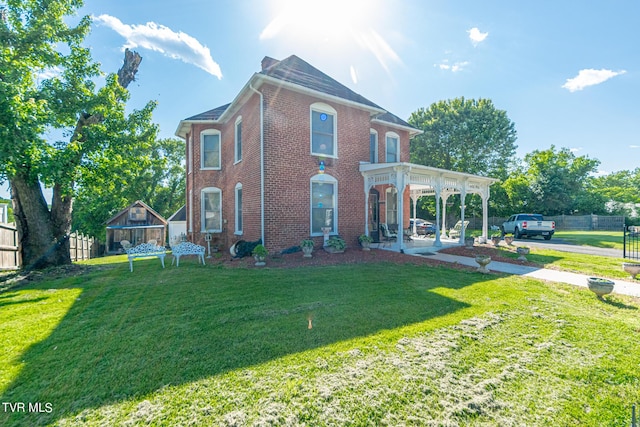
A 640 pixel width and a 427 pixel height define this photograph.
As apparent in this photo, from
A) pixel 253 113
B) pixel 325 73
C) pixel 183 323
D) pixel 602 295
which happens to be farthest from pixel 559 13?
pixel 183 323

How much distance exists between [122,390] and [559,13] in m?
15.8

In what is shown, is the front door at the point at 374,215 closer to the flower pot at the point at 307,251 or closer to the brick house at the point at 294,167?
the brick house at the point at 294,167

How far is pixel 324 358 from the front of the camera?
3039 millimetres

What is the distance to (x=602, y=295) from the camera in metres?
5.38

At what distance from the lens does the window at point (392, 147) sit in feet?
47.1

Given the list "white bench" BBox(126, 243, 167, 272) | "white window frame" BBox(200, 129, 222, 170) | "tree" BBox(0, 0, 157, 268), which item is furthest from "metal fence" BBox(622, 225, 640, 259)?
"tree" BBox(0, 0, 157, 268)

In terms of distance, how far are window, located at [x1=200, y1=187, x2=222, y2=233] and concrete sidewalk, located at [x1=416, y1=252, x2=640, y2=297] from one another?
32.8 ft

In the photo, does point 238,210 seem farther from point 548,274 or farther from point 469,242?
point 548,274

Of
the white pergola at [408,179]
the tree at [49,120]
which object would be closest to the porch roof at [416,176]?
the white pergola at [408,179]

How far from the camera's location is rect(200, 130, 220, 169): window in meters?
13.7

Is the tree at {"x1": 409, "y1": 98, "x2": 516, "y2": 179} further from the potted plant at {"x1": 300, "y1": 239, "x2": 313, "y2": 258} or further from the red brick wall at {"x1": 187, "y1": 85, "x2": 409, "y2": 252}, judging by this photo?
the potted plant at {"x1": 300, "y1": 239, "x2": 313, "y2": 258}

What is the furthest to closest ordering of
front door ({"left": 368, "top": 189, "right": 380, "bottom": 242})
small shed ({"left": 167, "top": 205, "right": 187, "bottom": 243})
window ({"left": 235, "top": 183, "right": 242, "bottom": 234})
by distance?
1. small shed ({"left": 167, "top": 205, "right": 187, "bottom": 243})
2. front door ({"left": 368, "top": 189, "right": 380, "bottom": 242})
3. window ({"left": 235, "top": 183, "right": 242, "bottom": 234})

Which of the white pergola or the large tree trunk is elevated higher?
the white pergola

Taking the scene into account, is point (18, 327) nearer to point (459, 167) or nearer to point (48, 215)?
point (48, 215)
